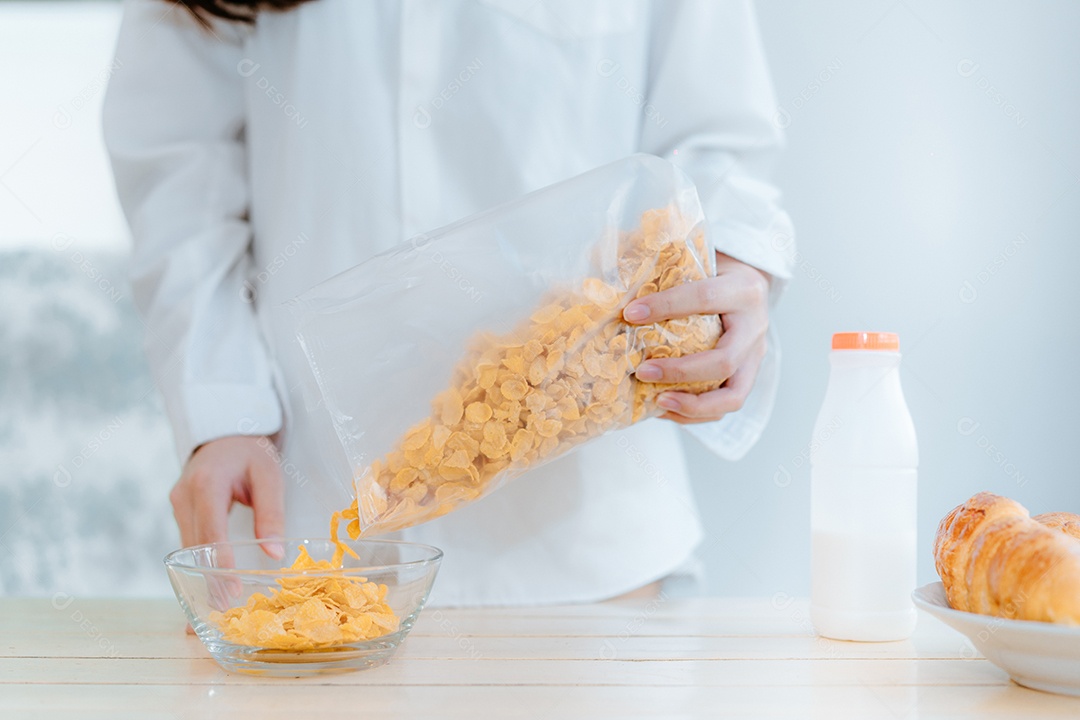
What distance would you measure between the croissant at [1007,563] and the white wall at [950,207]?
570mm

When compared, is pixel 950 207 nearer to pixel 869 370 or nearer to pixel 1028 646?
pixel 869 370

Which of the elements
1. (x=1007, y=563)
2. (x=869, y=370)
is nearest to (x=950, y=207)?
(x=869, y=370)

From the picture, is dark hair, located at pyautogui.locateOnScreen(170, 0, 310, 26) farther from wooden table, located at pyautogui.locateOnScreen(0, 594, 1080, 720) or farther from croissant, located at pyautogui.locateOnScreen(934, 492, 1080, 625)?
croissant, located at pyautogui.locateOnScreen(934, 492, 1080, 625)

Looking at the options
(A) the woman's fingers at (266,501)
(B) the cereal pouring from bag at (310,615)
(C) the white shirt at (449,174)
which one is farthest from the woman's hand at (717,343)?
(A) the woman's fingers at (266,501)

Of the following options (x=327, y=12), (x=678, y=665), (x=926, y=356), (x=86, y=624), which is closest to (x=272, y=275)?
(x=327, y=12)

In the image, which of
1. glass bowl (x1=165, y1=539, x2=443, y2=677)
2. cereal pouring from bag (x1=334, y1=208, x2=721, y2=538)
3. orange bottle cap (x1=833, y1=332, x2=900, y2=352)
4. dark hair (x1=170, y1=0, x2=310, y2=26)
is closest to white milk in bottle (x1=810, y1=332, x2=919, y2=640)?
orange bottle cap (x1=833, y1=332, x2=900, y2=352)

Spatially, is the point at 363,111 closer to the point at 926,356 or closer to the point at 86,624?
the point at 86,624

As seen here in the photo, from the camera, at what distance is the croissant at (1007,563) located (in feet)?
1.42

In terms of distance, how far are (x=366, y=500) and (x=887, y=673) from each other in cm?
31

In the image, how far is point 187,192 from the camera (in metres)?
0.85

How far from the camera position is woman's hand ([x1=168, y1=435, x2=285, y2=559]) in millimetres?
711

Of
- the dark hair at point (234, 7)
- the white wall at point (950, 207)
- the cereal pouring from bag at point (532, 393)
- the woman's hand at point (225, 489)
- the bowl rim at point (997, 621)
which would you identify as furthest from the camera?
the white wall at point (950, 207)

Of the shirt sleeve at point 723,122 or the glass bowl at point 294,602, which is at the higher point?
the shirt sleeve at point 723,122

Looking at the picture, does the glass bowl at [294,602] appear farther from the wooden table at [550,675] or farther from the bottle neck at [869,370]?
the bottle neck at [869,370]
